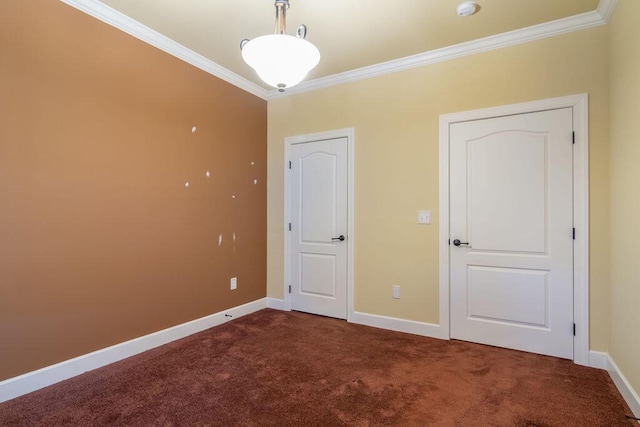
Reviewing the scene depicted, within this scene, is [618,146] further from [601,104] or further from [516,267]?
[516,267]

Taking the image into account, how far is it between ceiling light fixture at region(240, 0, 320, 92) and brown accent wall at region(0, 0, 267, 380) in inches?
56.9

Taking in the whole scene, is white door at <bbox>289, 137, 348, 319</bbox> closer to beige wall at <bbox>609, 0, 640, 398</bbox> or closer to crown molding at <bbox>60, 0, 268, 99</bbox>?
crown molding at <bbox>60, 0, 268, 99</bbox>

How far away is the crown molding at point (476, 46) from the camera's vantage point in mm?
2502

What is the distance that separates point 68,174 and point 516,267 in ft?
11.7

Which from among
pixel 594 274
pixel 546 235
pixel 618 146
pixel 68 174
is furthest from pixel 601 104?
pixel 68 174

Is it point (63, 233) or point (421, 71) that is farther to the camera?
point (421, 71)

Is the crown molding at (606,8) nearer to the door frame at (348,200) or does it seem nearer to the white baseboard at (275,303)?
the door frame at (348,200)

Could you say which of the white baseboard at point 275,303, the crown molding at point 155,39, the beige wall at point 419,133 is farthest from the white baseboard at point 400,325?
the crown molding at point 155,39

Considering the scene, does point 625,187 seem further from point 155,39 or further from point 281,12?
point 155,39

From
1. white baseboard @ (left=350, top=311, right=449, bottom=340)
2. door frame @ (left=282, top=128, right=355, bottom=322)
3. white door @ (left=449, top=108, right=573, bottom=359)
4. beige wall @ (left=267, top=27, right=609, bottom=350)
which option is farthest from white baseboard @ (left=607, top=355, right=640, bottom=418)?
door frame @ (left=282, top=128, right=355, bottom=322)

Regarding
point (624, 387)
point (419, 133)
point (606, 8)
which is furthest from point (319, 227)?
point (606, 8)

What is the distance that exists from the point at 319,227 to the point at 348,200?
0.48 m

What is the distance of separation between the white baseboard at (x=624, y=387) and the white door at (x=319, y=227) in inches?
86.7

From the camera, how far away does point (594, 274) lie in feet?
8.21
